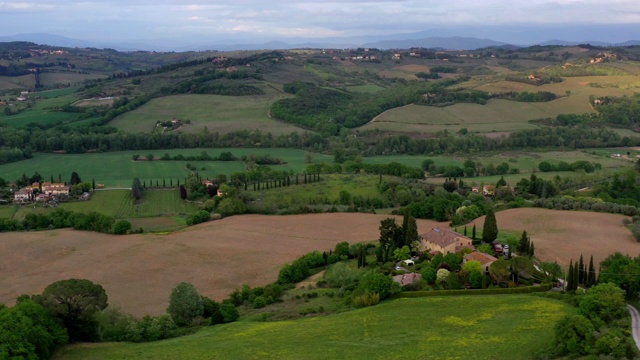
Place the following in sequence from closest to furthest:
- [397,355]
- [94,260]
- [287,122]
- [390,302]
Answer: [397,355], [390,302], [94,260], [287,122]

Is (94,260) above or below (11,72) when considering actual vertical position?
below

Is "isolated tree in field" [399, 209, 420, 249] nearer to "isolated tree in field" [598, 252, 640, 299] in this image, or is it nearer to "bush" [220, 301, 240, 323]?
"isolated tree in field" [598, 252, 640, 299]

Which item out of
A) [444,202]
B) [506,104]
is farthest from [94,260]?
[506,104]

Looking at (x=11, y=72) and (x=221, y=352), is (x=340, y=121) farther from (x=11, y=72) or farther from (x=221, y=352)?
(x=11, y=72)

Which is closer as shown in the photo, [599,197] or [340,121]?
[599,197]

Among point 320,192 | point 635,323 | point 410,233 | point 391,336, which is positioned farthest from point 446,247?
point 320,192

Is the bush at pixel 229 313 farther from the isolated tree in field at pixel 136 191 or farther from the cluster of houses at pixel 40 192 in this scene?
the cluster of houses at pixel 40 192

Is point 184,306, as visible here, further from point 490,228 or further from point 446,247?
point 490,228

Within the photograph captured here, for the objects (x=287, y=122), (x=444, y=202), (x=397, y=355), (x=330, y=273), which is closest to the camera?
(x=397, y=355)
